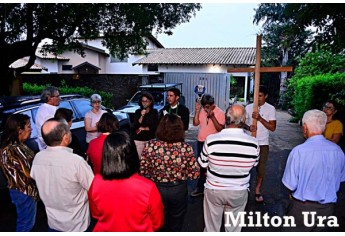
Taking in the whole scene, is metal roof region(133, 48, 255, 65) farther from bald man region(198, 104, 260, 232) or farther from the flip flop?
bald man region(198, 104, 260, 232)

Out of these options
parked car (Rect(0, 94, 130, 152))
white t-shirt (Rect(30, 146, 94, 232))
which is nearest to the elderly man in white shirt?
parked car (Rect(0, 94, 130, 152))

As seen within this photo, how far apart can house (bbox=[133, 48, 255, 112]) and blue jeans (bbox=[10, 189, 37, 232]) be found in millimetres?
13464

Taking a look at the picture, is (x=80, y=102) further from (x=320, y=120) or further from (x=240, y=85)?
(x=240, y=85)

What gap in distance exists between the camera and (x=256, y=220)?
14.1ft

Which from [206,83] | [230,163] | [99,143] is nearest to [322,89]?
[206,83]

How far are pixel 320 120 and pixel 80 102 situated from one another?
5105 millimetres

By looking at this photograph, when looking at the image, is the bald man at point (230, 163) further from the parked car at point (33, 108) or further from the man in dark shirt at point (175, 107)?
the parked car at point (33, 108)

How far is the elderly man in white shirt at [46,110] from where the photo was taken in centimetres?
459

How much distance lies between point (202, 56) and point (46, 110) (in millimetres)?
21287

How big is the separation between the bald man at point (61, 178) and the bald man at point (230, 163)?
1.17m

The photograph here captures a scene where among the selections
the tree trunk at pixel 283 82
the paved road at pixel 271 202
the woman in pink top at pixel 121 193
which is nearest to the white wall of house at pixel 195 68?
the tree trunk at pixel 283 82

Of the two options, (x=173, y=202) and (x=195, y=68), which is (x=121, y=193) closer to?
(x=173, y=202)

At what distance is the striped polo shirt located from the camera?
2844 mm

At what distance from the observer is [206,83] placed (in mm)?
15945
